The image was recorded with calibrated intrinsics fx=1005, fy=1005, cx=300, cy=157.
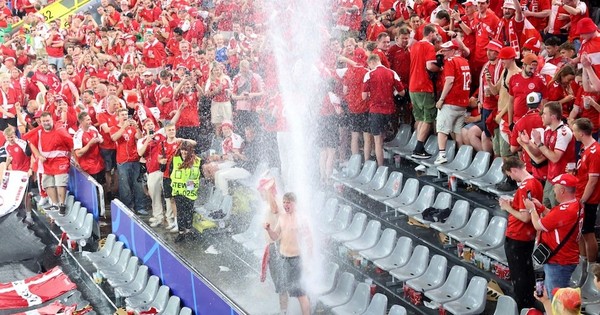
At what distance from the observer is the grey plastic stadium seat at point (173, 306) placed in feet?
34.7

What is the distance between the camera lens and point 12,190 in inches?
571

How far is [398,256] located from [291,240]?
129cm

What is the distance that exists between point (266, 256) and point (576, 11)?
459 cm

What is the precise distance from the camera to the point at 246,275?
40.0 feet

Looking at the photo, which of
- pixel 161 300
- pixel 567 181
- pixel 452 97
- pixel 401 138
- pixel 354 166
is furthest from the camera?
pixel 401 138

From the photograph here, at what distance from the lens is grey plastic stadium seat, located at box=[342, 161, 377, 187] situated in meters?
13.0

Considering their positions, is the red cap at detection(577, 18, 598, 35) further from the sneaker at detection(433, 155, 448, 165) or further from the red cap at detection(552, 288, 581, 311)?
the red cap at detection(552, 288, 581, 311)

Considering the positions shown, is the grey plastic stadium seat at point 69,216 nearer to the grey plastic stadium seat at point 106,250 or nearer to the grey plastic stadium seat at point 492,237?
the grey plastic stadium seat at point 106,250

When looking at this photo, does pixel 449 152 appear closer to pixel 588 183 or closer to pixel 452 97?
pixel 452 97

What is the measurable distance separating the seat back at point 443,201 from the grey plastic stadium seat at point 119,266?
3875mm

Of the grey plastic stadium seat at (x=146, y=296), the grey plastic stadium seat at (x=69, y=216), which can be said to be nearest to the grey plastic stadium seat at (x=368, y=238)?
the grey plastic stadium seat at (x=146, y=296)

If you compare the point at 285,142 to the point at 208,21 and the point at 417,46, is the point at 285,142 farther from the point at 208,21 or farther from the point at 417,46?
the point at 208,21

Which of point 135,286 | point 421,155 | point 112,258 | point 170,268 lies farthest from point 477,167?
point 112,258

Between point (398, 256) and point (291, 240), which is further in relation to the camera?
point (398, 256)
